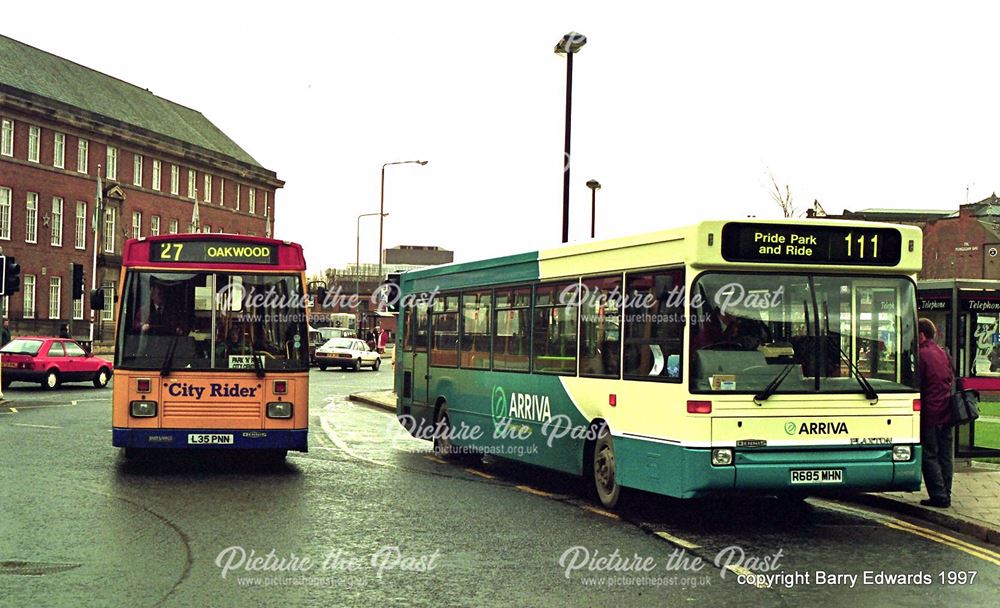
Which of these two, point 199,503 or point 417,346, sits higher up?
point 417,346

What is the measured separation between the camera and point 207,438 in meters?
14.7

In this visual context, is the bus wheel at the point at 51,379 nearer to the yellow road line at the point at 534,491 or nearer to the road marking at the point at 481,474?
the road marking at the point at 481,474

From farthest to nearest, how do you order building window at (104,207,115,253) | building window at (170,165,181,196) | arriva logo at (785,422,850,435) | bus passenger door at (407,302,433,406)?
building window at (170,165,181,196) → building window at (104,207,115,253) → bus passenger door at (407,302,433,406) → arriva logo at (785,422,850,435)

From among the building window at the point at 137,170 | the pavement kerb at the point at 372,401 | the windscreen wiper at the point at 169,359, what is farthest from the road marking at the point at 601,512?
the building window at the point at 137,170

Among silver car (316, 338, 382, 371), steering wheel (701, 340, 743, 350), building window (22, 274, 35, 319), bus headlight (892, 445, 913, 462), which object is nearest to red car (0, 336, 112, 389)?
silver car (316, 338, 382, 371)

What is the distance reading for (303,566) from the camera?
888 cm

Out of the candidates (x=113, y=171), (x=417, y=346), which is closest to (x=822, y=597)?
(x=417, y=346)

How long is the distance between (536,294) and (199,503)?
14.0 feet

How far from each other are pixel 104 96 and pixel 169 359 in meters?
71.3

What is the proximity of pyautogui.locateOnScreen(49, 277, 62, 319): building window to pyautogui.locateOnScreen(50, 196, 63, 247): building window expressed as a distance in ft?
7.26

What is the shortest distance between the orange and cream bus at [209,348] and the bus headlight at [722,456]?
602 cm

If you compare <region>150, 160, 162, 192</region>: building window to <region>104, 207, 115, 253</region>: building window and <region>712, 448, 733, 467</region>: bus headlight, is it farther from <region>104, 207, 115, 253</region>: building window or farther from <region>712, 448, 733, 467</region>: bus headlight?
<region>712, 448, 733, 467</region>: bus headlight

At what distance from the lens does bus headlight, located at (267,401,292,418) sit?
48.7 feet

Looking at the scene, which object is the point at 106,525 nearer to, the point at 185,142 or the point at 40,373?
the point at 40,373
